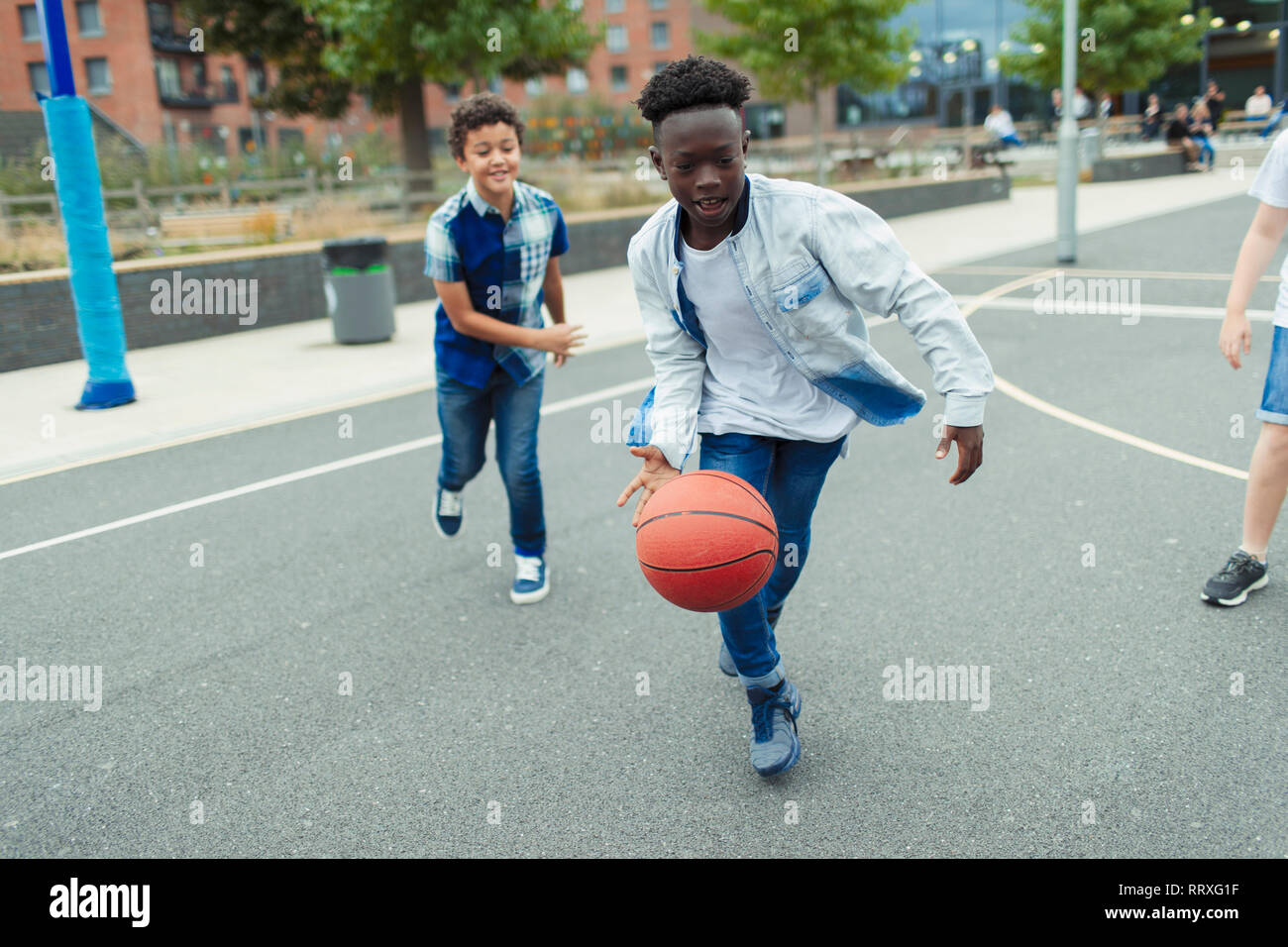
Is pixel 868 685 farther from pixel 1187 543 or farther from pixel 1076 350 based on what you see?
pixel 1076 350

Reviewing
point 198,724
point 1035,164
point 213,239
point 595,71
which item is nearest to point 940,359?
point 198,724

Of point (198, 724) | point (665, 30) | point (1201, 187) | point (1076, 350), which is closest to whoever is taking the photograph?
point (198, 724)

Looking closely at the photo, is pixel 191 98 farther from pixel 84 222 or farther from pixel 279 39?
pixel 84 222

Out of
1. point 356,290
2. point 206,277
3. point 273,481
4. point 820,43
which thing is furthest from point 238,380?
point 820,43

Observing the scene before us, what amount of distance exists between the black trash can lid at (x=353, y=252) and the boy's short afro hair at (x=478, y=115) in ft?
26.1

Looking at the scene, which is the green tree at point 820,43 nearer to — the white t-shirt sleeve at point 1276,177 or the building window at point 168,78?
the white t-shirt sleeve at point 1276,177

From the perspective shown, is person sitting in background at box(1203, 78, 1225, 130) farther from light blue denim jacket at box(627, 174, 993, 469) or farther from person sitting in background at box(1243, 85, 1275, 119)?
light blue denim jacket at box(627, 174, 993, 469)

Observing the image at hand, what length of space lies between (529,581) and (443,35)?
17.2 m

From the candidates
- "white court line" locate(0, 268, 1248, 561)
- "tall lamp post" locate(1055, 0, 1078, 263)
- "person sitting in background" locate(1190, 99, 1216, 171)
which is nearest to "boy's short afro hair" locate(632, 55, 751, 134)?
"white court line" locate(0, 268, 1248, 561)

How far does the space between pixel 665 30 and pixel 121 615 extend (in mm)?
62943

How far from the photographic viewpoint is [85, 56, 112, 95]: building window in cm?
5031

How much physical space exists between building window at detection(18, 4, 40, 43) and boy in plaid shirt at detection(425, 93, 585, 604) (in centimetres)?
5550

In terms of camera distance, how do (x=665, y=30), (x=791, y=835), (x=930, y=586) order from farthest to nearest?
(x=665, y=30), (x=930, y=586), (x=791, y=835)

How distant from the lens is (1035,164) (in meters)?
37.0
